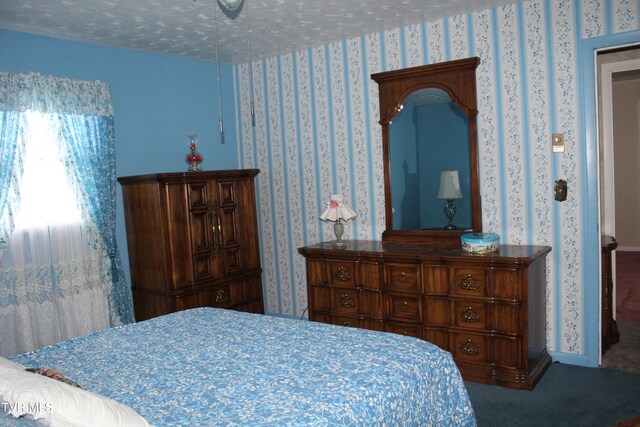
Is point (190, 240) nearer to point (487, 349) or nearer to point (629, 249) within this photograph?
point (487, 349)

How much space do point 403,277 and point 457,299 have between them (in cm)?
40

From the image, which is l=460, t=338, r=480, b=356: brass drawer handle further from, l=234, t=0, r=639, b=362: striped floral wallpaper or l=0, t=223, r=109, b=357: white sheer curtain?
l=0, t=223, r=109, b=357: white sheer curtain

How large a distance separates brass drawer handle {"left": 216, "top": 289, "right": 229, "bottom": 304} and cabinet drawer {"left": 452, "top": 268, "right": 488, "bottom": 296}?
190 centimetres

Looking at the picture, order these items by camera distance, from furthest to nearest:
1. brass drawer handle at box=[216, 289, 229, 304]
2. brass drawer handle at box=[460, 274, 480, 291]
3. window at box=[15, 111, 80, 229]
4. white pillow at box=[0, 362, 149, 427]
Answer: brass drawer handle at box=[216, 289, 229, 304], window at box=[15, 111, 80, 229], brass drawer handle at box=[460, 274, 480, 291], white pillow at box=[0, 362, 149, 427]

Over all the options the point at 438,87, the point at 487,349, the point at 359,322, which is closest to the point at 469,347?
the point at 487,349

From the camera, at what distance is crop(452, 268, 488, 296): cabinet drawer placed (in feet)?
10.9

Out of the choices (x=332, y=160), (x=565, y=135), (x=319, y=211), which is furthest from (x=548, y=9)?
(x=319, y=211)

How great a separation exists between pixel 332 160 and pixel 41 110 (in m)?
2.25

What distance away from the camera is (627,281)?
6.19 metres

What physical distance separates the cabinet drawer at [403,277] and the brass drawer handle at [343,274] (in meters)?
0.34

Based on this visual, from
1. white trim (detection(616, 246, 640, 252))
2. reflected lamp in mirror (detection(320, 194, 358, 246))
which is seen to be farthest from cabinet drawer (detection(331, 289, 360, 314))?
white trim (detection(616, 246, 640, 252))

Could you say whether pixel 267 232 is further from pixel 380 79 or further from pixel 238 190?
pixel 380 79

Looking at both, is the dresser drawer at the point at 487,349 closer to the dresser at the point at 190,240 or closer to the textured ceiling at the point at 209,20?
the dresser at the point at 190,240

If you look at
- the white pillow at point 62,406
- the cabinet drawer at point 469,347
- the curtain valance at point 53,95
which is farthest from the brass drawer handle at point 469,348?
the curtain valance at point 53,95
